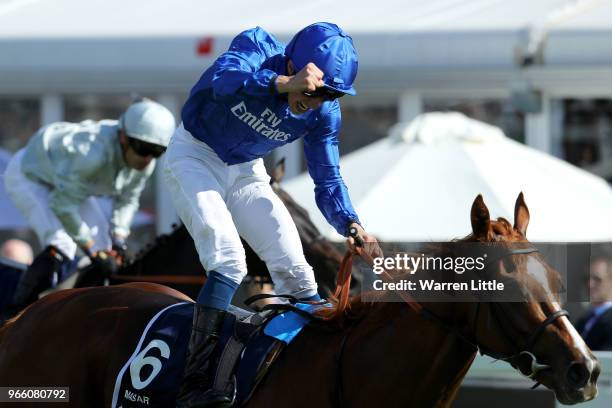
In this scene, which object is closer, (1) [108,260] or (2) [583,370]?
(2) [583,370]

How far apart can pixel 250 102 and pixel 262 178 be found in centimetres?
42

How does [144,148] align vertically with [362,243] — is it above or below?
above

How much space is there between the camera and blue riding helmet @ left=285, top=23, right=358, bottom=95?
11.4ft

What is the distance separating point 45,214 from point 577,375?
3.76m

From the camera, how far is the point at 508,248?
10.6 ft

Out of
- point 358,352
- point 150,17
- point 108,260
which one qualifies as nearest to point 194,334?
point 358,352

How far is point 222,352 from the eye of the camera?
11.6 feet

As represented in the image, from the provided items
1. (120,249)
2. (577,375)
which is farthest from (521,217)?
(120,249)

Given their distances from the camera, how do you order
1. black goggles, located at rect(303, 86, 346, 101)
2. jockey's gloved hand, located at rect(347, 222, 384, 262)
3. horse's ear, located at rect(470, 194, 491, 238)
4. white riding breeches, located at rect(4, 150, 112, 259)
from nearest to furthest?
horse's ear, located at rect(470, 194, 491, 238) → black goggles, located at rect(303, 86, 346, 101) → jockey's gloved hand, located at rect(347, 222, 384, 262) → white riding breeches, located at rect(4, 150, 112, 259)

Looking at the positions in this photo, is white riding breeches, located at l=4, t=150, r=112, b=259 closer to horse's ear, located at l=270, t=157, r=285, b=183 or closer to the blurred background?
horse's ear, located at l=270, t=157, r=285, b=183

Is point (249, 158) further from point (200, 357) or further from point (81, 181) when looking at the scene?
point (81, 181)

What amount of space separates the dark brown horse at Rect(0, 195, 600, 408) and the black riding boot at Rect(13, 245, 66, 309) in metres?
1.85

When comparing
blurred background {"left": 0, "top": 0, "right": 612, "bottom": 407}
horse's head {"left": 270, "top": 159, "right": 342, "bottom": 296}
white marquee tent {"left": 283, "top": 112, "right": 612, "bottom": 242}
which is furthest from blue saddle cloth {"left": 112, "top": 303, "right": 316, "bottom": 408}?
blurred background {"left": 0, "top": 0, "right": 612, "bottom": 407}

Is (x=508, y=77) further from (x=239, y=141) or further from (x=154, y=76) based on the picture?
(x=239, y=141)
